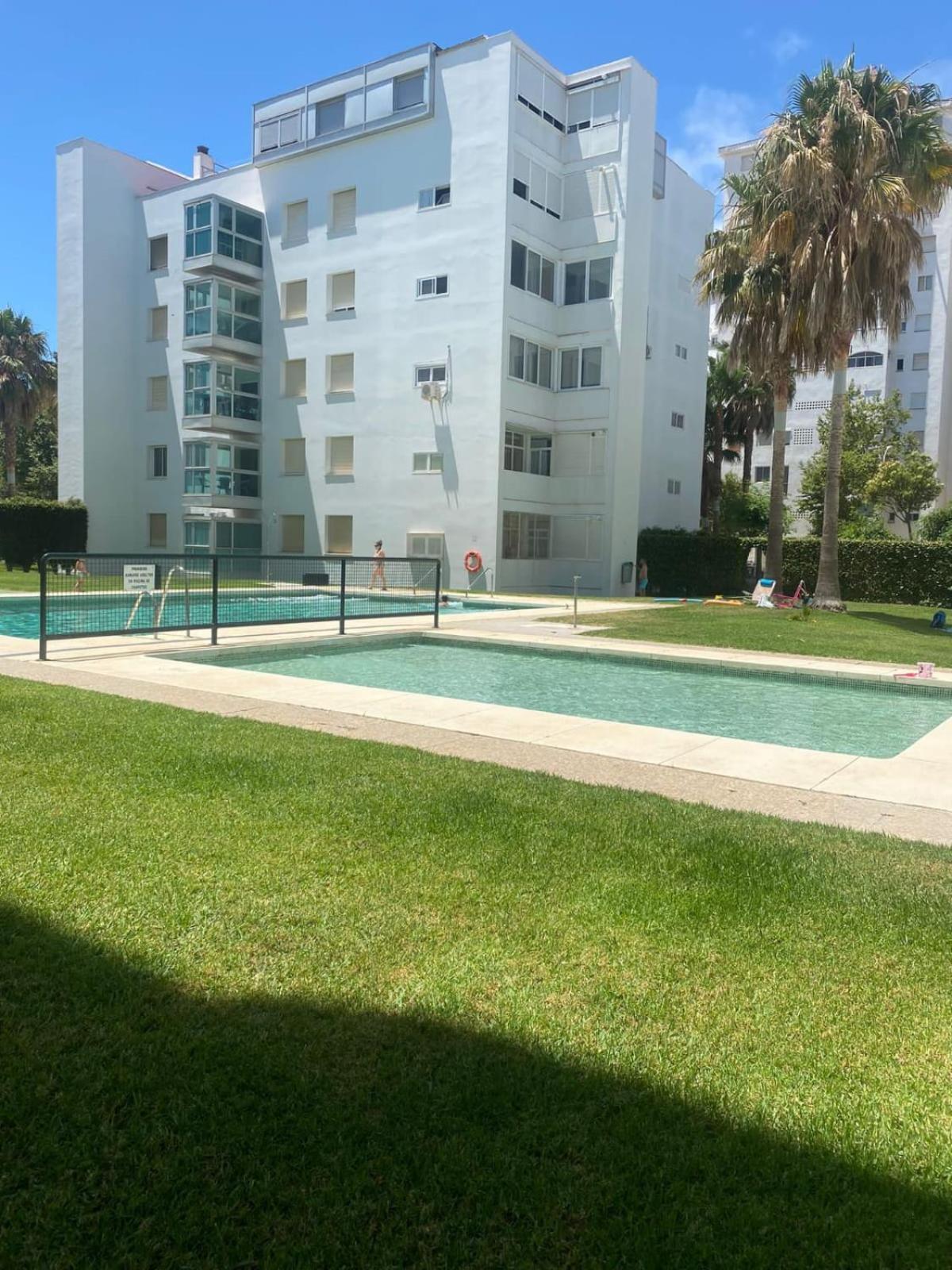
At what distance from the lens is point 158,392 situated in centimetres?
3828

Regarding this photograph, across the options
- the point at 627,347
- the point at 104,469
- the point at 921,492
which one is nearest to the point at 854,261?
the point at 627,347

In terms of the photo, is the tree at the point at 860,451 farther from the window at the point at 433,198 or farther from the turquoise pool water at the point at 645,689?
the turquoise pool water at the point at 645,689

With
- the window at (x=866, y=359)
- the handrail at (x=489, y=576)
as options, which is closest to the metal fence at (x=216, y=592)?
the handrail at (x=489, y=576)

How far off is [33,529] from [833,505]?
27.9 metres

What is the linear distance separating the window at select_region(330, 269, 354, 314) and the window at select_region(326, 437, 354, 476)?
4553 millimetres

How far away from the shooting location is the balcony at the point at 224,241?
112ft

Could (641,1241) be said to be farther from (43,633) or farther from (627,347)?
(627,347)

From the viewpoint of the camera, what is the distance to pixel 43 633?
1155 centimetres

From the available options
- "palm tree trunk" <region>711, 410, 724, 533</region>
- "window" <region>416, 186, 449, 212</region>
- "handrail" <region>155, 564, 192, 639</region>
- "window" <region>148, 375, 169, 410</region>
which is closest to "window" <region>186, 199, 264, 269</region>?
"window" <region>148, 375, 169, 410</region>

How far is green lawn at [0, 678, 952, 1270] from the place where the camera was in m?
2.08

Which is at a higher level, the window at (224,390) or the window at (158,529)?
the window at (224,390)

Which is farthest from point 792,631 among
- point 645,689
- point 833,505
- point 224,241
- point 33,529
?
point 33,529

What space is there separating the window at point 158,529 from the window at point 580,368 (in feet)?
56.3

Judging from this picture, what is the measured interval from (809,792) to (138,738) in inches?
178
